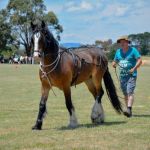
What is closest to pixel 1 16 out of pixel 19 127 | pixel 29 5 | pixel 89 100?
pixel 29 5

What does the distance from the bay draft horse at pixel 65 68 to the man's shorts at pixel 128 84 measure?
3.23 ft

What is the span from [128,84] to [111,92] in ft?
2.40

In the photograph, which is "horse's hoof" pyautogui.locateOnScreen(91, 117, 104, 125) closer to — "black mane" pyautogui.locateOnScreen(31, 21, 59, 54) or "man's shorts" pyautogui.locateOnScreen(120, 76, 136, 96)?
"man's shorts" pyautogui.locateOnScreen(120, 76, 136, 96)

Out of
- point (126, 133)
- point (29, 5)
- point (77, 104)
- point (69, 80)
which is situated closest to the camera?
point (126, 133)

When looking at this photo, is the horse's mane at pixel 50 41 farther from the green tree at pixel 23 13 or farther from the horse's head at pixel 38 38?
the green tree at pixel 23 13

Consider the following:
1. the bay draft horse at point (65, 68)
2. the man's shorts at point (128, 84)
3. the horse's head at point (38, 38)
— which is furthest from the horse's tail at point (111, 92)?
the horse's head at point (38, 38)

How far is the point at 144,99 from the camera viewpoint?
1912 centimetres

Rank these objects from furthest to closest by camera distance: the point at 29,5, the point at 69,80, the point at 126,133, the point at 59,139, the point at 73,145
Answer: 1. the point at 29,5
2. the point at 69,80
3. the point at 126,133
4. the point at 59,139
5. the point at 73,145

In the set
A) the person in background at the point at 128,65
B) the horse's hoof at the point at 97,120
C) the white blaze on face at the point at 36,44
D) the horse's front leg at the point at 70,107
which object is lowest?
the horse's hoof at the point at 97,120

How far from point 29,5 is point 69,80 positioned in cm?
9923

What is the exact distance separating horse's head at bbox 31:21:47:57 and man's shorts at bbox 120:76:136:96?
3690 millimetres

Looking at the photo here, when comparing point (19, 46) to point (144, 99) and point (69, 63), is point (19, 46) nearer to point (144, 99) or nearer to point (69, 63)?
point (144, 99)

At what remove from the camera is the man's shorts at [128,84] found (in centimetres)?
1314

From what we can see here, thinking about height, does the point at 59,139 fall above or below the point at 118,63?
below
